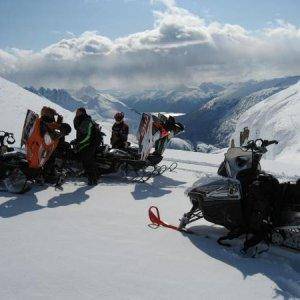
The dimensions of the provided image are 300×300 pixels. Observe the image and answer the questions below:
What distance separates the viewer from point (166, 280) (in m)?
4.92

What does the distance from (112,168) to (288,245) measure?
6.36m

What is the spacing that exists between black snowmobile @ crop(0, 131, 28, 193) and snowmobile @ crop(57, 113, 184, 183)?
5.88 feet

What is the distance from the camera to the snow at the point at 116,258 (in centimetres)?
461

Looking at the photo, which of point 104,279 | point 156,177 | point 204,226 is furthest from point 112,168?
point 104,279

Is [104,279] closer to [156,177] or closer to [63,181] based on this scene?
[63,181]

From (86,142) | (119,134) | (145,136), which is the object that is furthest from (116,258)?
(119,134)

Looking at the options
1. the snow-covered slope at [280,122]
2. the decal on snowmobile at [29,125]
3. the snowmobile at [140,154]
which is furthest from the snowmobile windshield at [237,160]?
the snow-covered slope at [280,122]

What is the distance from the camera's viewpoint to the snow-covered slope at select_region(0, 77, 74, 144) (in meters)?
22.7

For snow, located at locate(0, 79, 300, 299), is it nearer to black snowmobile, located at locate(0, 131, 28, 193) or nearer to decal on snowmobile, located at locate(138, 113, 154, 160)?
black snowmobile, located at locate(0, 131, 28, 193)

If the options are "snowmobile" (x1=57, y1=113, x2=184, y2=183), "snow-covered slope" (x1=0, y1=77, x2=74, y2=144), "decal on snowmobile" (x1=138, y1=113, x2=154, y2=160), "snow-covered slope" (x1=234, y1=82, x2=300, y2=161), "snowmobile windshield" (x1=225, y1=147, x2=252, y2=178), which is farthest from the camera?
"snow-covered slope" (x1=234, y1=82, x2=300, y2=161)

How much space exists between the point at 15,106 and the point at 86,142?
17.7m

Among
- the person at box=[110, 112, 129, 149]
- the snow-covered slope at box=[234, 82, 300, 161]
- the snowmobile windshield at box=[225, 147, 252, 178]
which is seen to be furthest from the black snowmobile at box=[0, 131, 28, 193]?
the snow-covered slope at box=[234, 82, 300, 161]

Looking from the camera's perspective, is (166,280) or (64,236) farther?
(64,236)

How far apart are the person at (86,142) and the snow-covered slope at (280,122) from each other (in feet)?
Answer: 281
